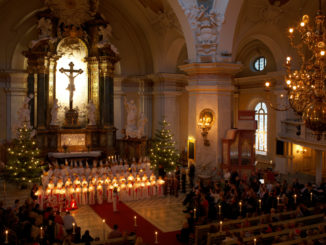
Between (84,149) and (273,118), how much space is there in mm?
12435

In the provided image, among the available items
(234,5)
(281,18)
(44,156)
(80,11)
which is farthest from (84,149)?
(281,18)

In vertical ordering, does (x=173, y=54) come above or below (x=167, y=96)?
above

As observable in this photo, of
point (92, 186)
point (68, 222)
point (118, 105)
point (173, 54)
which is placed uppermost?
point (173, 54)

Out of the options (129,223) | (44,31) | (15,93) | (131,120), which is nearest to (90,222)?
(129,223)

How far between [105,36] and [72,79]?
3288 millimetres

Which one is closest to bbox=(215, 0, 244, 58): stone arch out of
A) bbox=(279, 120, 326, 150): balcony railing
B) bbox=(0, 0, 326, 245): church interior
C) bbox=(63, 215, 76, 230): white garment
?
bbox=(0, 0, 326, 245): church interior

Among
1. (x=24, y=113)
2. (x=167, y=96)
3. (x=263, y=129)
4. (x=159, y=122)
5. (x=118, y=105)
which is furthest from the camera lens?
(x=263, y=129)

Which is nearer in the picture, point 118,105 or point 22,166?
point 22,166

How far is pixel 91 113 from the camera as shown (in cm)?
2194

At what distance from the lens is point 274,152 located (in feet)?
77.9

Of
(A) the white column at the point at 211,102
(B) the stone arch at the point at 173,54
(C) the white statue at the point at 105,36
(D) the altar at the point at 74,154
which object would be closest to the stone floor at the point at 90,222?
(A) the white column at the point at 211,102

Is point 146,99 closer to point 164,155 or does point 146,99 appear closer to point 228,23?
point 164,155

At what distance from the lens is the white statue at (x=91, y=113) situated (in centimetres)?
2181

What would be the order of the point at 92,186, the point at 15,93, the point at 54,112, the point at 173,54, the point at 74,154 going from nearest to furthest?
1. the point at 92,186
2. the point at 74,154
3. the point at 54,112
4. the point at 15,93
5. the point at 173,54
